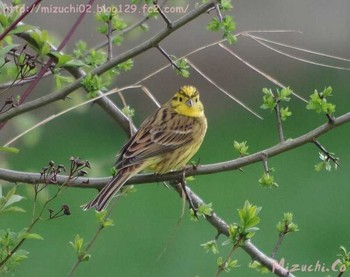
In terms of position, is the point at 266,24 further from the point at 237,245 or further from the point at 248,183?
the point at 237,245

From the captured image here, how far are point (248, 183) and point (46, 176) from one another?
685cm

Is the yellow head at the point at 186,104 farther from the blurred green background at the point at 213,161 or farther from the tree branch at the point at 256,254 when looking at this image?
the blurred green background at the point at 213,161

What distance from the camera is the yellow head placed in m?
4.82

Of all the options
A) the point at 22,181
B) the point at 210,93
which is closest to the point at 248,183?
the point at 210,93

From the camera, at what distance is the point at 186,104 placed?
4895 mm

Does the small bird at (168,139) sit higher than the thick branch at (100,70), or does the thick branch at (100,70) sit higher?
the small bird at (168,139)

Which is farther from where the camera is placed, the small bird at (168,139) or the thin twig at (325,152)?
the small bird at (168,139)

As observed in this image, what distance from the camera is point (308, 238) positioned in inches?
350

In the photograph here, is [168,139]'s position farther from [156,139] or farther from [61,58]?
[61,58]

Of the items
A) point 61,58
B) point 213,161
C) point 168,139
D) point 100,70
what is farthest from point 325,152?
point 213,161

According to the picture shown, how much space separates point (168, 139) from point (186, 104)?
0.24 meters

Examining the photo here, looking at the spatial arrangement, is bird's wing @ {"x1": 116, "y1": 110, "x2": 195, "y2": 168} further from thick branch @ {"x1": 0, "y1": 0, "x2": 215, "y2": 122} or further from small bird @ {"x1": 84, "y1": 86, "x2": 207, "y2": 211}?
thick branch @ {"x1": 0, "y1": 0, "x2": 215, "y2": 122}

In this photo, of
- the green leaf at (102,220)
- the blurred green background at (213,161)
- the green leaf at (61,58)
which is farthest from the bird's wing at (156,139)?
the blurred green background at (213,161)

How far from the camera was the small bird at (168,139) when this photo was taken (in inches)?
172
